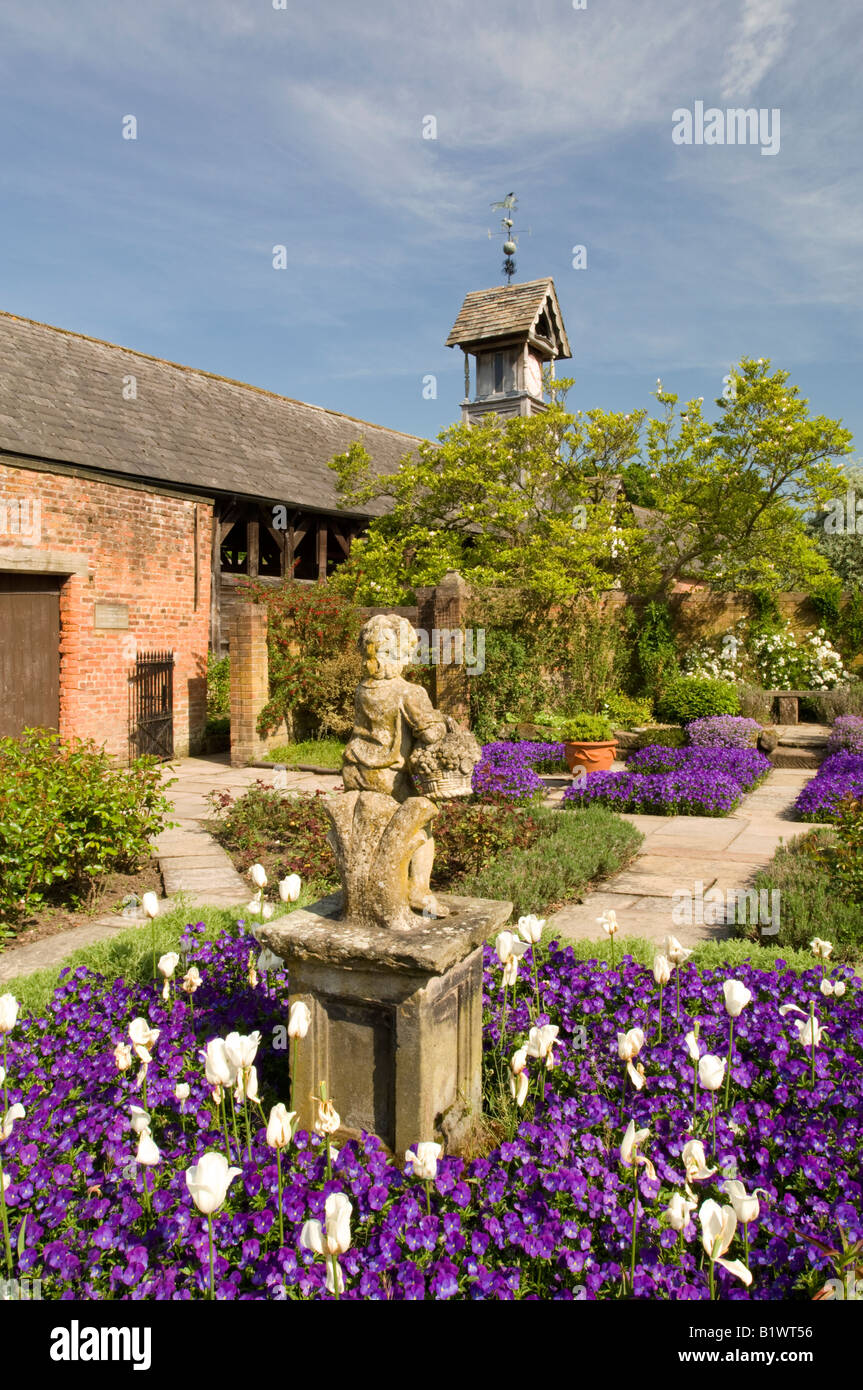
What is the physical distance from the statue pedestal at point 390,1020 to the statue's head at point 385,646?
862 mm

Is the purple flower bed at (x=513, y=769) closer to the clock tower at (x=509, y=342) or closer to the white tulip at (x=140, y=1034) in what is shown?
the white tulip at (x=140, y=1034)

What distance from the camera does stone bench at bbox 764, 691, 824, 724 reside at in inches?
532

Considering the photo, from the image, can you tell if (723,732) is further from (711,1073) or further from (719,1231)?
(719,1231)

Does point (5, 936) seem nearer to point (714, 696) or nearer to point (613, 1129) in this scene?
point (613, 1129)

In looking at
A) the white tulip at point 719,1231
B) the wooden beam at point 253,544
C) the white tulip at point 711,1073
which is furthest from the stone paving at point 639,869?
the wooden beam at point 253,544

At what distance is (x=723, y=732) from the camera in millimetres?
11547

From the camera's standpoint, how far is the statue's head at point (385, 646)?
2.91 metres

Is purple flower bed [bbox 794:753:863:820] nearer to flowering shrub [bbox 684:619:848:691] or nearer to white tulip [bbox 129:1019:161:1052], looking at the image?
flowering shrub [bbox 684:619:848:691]

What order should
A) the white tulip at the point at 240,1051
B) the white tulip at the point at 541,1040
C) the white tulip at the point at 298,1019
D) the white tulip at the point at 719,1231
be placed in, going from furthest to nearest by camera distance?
the white tulip at the point at 541,1040 → the white tulip at the point at 298,1019 → the white tulip at the point at 240,1051 → the white tulip at the point at 719,1231

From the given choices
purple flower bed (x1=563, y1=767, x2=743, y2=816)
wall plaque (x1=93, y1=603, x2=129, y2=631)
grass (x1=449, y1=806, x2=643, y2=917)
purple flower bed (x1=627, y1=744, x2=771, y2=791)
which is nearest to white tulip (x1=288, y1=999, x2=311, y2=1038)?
grass (x1=449, y1=806, x2=643, y2=917)

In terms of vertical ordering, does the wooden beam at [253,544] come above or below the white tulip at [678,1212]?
above

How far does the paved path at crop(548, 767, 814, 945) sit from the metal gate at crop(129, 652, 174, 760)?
715cm

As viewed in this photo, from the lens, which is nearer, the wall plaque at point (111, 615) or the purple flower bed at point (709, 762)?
the purple flower bed at point (709, 762)
